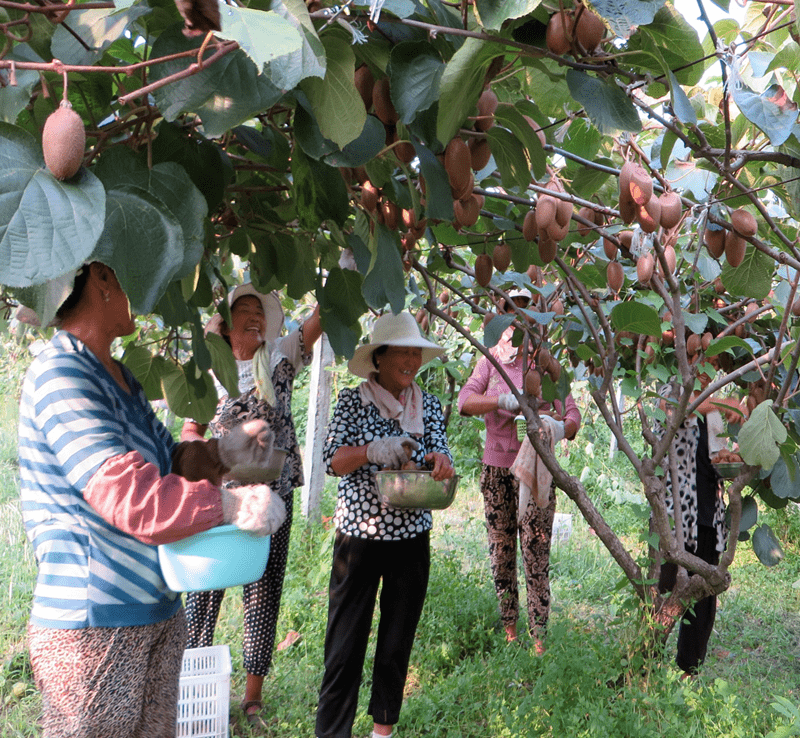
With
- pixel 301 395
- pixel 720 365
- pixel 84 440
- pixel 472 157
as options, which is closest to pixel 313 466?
pixel 720 365

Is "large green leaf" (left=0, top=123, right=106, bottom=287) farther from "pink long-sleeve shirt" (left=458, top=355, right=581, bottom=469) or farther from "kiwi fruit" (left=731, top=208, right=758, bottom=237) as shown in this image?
"pink long-sleeve shirt" (left=458, top=355, right=581, bottom=469)

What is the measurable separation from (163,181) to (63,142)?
0.22 metres

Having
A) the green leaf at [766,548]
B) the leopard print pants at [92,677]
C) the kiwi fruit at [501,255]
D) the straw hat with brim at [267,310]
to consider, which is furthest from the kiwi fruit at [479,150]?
the green leaf at [766,548]

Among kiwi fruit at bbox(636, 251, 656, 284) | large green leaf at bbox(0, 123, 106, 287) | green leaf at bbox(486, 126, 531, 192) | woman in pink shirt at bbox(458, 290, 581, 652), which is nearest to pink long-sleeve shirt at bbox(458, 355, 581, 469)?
woman in pink shirt at bbox(458, 290, 581, 652)

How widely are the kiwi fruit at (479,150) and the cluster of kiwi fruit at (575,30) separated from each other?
0.23 m

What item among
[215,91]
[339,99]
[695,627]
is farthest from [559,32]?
[695,627]

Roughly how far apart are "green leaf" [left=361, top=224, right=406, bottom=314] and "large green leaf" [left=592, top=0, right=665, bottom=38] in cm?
50

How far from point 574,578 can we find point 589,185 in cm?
307

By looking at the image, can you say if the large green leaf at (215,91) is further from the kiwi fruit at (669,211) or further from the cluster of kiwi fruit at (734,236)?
the cluster of kiwi fruit at (734,236)

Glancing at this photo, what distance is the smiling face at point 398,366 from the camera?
7.55 ft

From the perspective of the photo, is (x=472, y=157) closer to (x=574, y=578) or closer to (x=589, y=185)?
(x=589, y=185)

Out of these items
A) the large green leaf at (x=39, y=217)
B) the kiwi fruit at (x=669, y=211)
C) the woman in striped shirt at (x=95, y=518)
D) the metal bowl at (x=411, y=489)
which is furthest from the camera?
the metal bowl at (x=411, y=489)

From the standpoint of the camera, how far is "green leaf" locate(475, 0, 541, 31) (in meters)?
0.69

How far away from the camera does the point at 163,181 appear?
87 cm
